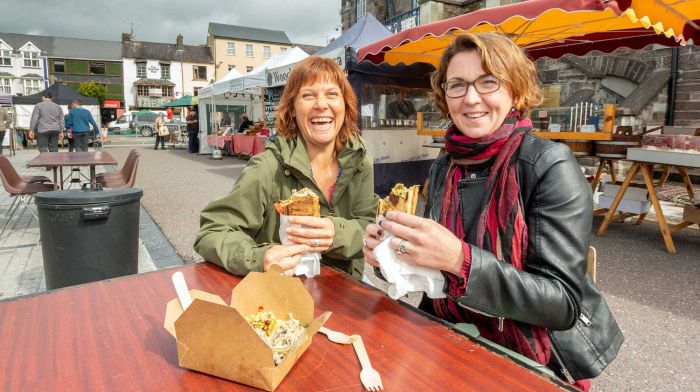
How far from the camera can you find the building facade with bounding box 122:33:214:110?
59.5 m

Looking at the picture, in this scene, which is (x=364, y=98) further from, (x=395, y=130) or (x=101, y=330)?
(x=101, y=330)

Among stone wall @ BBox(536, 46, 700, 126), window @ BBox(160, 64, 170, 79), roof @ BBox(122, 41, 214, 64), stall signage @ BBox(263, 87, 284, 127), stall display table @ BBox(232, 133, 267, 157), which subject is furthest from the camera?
window @ BBox(160, 64, 170, 79)

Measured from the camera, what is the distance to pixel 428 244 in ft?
3.78

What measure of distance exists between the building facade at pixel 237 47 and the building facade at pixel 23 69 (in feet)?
68.6

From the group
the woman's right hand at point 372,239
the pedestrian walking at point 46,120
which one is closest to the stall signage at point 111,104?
the pedestrian walking at point 46,120

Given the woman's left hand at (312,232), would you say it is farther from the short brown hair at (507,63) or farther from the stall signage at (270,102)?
the stall signage at (270,102)

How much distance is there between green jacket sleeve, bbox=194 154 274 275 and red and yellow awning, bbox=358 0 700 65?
3.77m

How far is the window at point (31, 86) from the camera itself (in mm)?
54156

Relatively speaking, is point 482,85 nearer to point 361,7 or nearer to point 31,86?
point 361,7

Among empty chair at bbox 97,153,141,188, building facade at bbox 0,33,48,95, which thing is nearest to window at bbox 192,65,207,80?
building facade at bbox 0,33,48,95

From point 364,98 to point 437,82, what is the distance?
6.04 m

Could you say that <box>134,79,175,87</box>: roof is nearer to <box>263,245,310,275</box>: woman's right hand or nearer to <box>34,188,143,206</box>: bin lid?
<box>34,188,143,206</box>: bin lid

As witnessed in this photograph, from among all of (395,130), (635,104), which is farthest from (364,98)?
(635,104)

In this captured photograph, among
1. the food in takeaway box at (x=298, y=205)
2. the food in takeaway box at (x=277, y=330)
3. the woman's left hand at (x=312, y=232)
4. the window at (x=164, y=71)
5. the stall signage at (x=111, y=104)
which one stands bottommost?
the food in takeaway box at (x=277, y=330)
